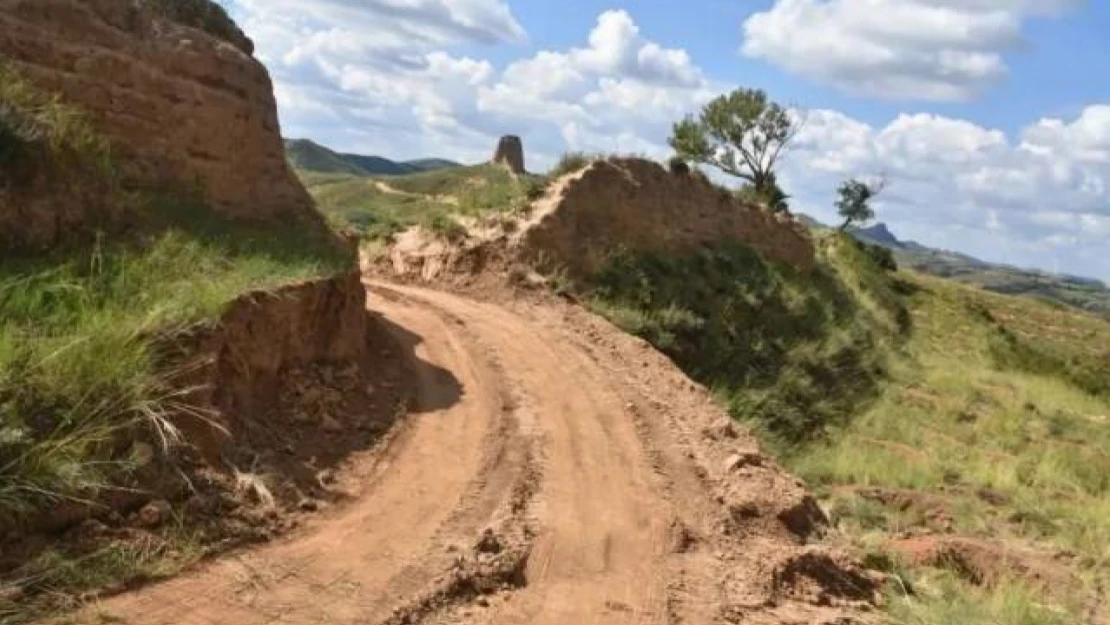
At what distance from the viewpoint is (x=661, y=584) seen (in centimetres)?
706

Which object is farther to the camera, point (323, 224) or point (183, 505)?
point (323, 224)

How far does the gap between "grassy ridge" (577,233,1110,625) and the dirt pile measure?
21.1 feet

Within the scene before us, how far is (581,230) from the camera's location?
57.3ft

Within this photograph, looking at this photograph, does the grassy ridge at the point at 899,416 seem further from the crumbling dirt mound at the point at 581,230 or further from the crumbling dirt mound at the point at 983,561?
the crumbling dirt mound at the point at 581,230

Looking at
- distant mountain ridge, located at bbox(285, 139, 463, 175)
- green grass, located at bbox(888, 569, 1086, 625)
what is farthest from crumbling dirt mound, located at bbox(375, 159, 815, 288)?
distant mountain ridge, located at bbox(285, 139, 463, 175)

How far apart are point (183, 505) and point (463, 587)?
5.57 feet

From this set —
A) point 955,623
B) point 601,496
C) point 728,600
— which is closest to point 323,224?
point 601,496

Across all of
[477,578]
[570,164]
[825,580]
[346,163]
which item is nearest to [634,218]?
[570,164]

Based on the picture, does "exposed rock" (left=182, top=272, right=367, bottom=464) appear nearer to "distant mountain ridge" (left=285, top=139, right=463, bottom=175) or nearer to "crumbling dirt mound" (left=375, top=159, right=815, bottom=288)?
"crumbling dirt mound" (left=375, top=159, right=815, bottom=288)

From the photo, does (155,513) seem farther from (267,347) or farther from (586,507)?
(586,507)

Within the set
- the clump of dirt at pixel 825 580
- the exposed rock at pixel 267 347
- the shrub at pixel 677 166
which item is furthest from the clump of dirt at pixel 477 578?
the shrub at pixel 677 166

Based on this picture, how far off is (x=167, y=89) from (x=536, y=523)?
18.8ft

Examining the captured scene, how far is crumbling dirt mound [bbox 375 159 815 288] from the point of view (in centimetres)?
1620

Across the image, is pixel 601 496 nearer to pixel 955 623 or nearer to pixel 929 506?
pixel 955 623
